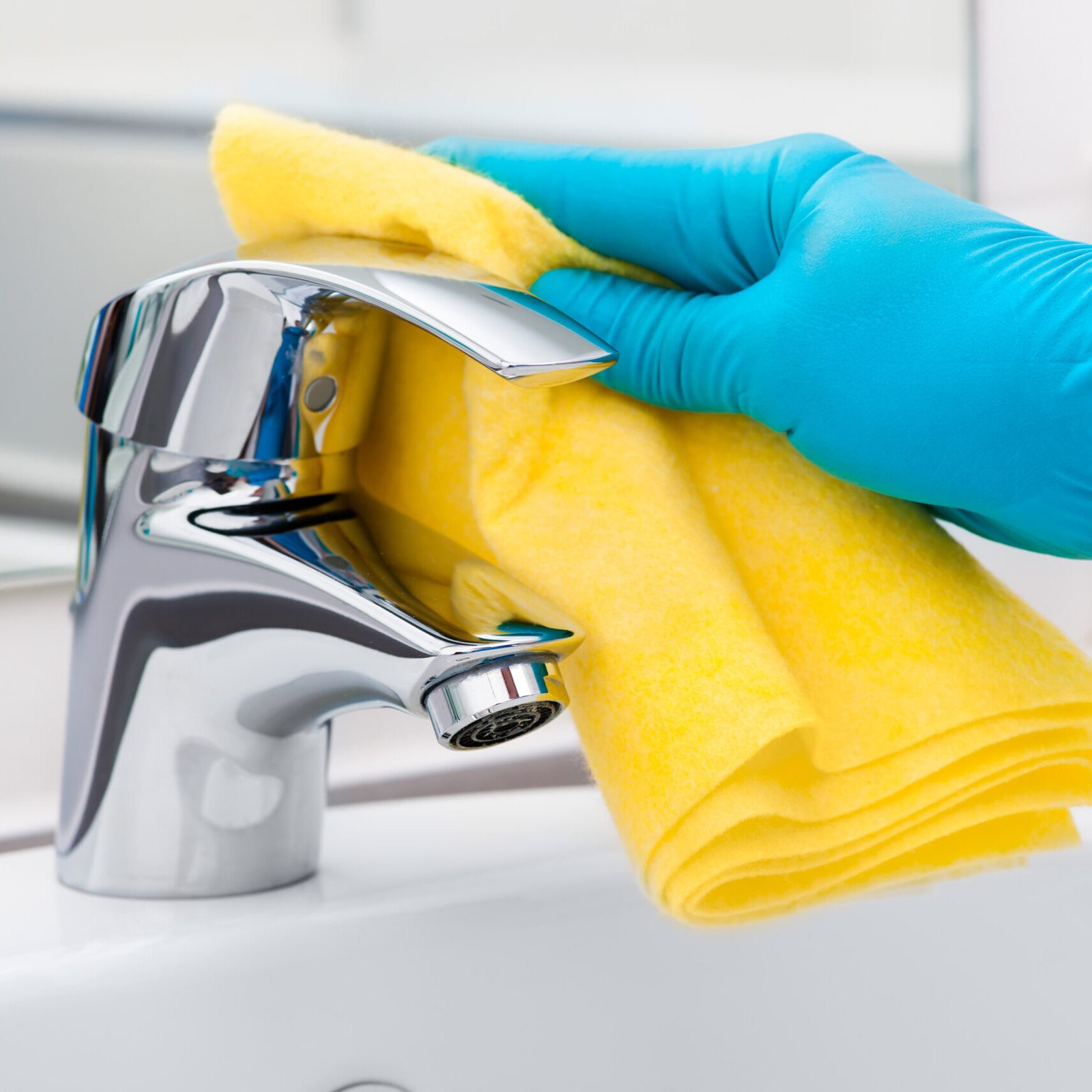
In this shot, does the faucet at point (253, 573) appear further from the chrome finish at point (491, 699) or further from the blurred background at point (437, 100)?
the blurred background at point (437, 100)

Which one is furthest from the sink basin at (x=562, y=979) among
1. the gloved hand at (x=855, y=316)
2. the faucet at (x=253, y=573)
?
the gloved hand at (x=855, y=316)

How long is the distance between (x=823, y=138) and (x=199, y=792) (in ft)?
0.83

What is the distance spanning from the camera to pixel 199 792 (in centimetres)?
35

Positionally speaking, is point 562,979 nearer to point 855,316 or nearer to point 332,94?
point 855,316

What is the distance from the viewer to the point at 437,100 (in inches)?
21.2

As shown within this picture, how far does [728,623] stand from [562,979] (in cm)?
14

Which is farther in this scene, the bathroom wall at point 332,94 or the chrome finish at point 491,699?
the bathroom wall at point 332,94

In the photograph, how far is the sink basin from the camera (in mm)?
330

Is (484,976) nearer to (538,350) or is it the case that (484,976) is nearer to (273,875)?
(273,875)

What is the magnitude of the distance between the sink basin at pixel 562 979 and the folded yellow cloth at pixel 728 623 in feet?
0.17

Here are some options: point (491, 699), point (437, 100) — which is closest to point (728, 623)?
point (491, 699)

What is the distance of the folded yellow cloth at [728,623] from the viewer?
29cm

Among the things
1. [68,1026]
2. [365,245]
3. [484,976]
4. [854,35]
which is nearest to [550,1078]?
[484,976]

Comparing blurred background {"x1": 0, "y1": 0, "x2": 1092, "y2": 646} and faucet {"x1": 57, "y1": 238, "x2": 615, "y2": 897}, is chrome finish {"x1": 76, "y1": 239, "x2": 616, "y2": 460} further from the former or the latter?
blurred background {"x1": 0, "y1": 0, "x2": 1092, "y2": 646}
